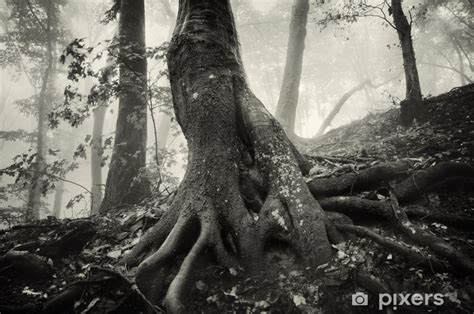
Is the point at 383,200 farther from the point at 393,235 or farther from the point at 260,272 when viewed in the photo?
the point at 260,272

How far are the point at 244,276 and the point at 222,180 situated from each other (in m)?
0.95

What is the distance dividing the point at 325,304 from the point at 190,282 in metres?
1.09

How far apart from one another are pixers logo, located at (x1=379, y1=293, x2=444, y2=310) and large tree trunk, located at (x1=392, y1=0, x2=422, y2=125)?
4280 mm

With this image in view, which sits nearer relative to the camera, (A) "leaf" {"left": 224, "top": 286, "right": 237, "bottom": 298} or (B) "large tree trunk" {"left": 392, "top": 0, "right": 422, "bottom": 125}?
(A) "leaf" {"left": 224, "top": 286, "right": 237, "bottom": 298}

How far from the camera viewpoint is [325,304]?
2.10 metres

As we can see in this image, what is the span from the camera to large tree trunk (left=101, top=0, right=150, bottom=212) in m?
5.42

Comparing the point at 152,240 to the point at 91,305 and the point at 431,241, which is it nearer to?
the point at 91,305

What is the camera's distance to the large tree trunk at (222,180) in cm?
255

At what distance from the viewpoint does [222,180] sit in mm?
2980

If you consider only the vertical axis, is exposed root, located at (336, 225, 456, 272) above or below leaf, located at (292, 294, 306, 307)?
above

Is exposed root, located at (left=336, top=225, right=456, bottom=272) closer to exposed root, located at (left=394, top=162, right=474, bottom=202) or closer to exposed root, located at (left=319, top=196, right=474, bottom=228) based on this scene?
exposed root, located at (left=319, top=196, right=474, bottom=228)

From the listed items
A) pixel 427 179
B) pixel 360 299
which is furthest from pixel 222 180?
pixel 427 179

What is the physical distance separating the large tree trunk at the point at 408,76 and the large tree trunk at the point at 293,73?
407 cm

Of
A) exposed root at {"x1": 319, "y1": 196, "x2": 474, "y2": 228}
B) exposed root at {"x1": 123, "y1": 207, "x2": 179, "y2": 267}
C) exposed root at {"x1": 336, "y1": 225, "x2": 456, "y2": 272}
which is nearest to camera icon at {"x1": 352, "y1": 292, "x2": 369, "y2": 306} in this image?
exposed root at {"x1": 336, "y1": 225, "x2": 456, "y2": 272}
